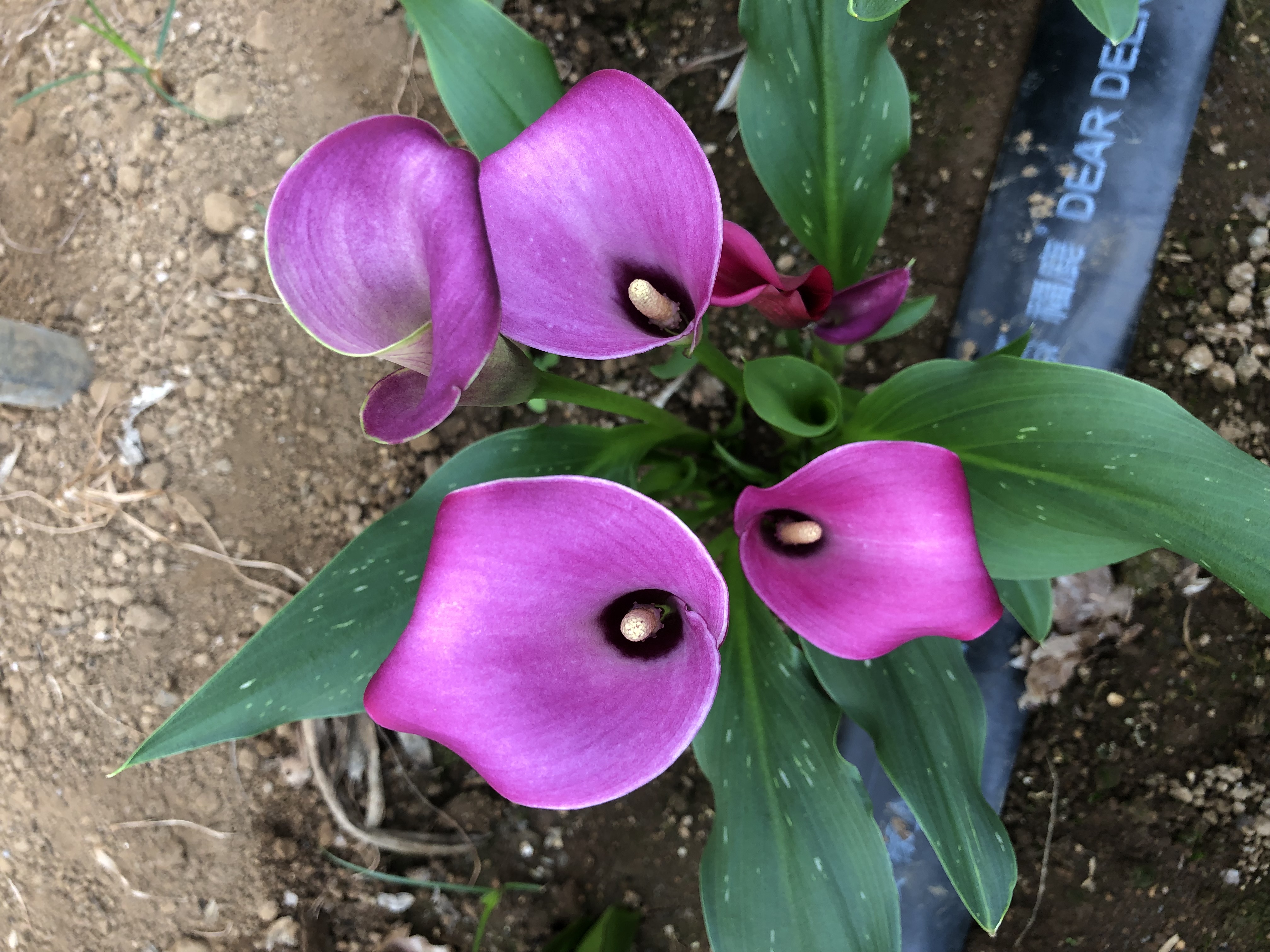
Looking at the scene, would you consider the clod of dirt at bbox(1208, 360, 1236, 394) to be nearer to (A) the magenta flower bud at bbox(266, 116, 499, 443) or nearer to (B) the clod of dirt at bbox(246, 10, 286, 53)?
(A) the magenta flower bud at bbox(266, 116, 499, 443)

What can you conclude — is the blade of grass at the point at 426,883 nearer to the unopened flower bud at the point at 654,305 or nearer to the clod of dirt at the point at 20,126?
the unopened flower bud at the point at 654,305

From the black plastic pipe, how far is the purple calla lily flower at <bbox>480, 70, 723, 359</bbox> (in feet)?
2.28

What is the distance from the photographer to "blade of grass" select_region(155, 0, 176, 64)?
4.04ft

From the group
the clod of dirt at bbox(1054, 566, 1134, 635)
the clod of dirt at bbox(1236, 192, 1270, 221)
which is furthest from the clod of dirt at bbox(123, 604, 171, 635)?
the clod of dirt at bbox(1236, 192, 1270, 221)

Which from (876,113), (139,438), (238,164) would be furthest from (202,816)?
(876,113)

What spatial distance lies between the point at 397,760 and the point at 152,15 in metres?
1.19

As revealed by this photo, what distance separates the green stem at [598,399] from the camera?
31.4 inches

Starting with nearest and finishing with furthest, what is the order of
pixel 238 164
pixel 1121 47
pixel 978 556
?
pixel 978 556 < pixel 1121 47 < pixel 238 164

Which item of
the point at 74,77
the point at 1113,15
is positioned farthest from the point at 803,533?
the point at 74,77

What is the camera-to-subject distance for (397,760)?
1220 mm

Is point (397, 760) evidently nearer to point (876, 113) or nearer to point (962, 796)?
point (962, 796)

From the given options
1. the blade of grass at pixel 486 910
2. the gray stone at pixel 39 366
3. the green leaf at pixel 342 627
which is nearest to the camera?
the green leaf at pixel 342 627

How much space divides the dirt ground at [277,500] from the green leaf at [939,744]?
0.39m

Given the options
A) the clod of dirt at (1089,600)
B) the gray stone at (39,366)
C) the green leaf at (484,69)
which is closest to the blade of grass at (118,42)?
the gray stone at (39,366)
